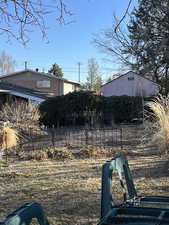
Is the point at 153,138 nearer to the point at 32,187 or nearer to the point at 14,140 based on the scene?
the point at 32,187

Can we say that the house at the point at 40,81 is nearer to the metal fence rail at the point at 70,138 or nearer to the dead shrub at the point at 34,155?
the metal fence rail at the point at 70,138

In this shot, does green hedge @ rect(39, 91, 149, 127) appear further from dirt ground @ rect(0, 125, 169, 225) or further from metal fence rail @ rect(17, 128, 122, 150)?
dirt ground @ rect(0, 125, 169, 225)

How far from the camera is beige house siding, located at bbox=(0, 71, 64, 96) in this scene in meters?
44.2

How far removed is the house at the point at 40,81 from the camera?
44.1 meters

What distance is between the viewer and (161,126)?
8.48m

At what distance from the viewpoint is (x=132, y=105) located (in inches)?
819

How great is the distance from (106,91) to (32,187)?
38.5 metres

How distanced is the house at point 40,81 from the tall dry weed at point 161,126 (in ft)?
114

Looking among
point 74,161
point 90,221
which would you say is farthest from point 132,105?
point 90,221

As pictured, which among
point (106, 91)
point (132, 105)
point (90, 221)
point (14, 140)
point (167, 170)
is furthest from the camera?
point (106, 91)

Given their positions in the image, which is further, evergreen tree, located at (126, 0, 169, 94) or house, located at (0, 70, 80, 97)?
house, located at (0, 70, 80, 97)

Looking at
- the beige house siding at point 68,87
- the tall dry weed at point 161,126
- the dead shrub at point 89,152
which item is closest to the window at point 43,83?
the beige house siding at point 68,87

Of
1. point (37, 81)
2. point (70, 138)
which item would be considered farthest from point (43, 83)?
point (70, 138)

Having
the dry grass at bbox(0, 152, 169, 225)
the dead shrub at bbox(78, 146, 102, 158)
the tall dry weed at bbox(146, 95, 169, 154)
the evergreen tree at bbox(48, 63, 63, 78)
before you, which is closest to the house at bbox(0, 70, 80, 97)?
the evergreen tree at bbox(48, 63, 63, 78)
